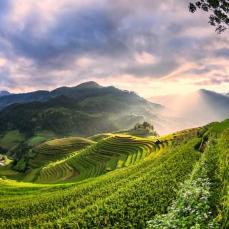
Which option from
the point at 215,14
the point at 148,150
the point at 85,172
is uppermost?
the point at 215,14

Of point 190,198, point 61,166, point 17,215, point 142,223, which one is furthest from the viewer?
point 61,166

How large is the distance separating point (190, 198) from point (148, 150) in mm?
116150

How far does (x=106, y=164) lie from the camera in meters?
138

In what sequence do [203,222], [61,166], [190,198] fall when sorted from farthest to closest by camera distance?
1. [61,166]
2. [190,198]
3. [203,222]

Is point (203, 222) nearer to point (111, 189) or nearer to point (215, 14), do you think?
point (111, 189)

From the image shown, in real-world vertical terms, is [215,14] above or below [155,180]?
above

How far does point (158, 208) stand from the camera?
24266mm

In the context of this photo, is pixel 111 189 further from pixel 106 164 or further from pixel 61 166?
pixel 61 166

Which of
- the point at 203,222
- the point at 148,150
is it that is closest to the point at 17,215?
the point at 203,222

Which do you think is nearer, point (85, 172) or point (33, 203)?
point (33, 203)

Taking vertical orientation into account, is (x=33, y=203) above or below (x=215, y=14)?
below

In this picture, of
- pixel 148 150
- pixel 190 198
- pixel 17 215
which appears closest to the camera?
pixel 190 198

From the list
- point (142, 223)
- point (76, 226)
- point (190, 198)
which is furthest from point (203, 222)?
point (76, 226)

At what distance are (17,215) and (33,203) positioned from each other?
2.51 m
